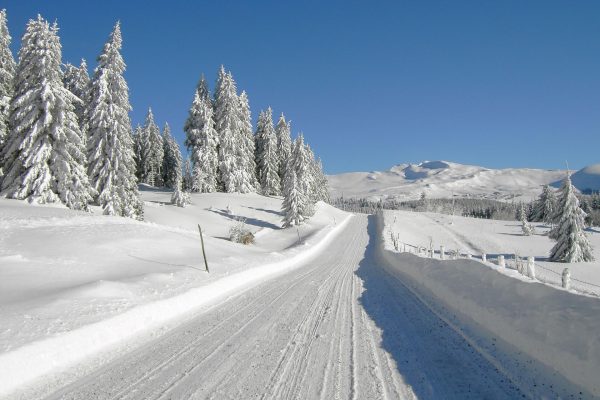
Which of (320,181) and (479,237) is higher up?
(320,181)

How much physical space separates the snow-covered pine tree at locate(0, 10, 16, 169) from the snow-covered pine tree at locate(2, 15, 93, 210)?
2482mm

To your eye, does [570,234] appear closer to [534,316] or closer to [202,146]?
[534,316]

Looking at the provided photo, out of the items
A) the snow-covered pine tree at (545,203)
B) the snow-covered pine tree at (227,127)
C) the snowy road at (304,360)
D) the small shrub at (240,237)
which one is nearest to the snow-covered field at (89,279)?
the snowy road at (304,360)

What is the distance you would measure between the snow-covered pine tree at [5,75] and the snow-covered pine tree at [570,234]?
1935 inches

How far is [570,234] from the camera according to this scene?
39.7 metres

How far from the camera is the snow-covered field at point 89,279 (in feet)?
21.5

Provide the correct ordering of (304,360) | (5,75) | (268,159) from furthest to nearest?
1. (268,159)
2. (5,75)
3. (304,360)

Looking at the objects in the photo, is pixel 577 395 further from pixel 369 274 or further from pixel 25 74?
pixel 25 74

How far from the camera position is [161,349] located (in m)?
7.06

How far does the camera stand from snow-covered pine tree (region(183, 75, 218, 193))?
5572 cm

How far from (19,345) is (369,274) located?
1428 centimetres

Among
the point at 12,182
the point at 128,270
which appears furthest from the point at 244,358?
the point at 12,182

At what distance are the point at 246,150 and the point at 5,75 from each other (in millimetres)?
35109

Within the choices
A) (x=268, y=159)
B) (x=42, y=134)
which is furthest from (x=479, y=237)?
(x=42, y=134)
